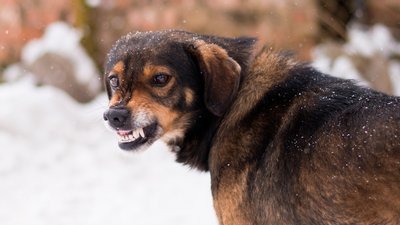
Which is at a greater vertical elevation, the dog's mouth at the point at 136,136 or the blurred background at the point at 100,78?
the dog's mouth at the point at 136,136

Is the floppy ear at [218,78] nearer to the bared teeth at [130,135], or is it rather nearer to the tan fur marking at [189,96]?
the tan fur marking at [189,96]

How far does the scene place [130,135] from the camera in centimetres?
412

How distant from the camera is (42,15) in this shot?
10.0 m

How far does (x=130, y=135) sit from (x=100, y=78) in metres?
4.53

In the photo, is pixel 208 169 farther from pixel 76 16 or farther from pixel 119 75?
pixel 76 16

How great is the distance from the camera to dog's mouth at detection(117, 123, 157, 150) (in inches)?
160

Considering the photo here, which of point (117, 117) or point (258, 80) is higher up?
point (258, 80)

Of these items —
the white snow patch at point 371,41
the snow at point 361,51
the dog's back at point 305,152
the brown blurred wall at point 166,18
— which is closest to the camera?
the dog's back at point 305,152

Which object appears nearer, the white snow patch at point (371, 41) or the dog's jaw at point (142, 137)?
the dog's jaw at point (142, 137)

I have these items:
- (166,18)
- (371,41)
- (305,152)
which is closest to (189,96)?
(305,152)

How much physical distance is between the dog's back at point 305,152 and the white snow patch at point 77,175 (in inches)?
72.0

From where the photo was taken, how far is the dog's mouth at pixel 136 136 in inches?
160

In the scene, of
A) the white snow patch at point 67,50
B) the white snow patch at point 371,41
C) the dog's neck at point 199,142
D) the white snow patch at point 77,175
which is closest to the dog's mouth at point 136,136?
the dog's neck at point 199,142

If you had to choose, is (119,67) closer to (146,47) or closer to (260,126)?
(146,47)
